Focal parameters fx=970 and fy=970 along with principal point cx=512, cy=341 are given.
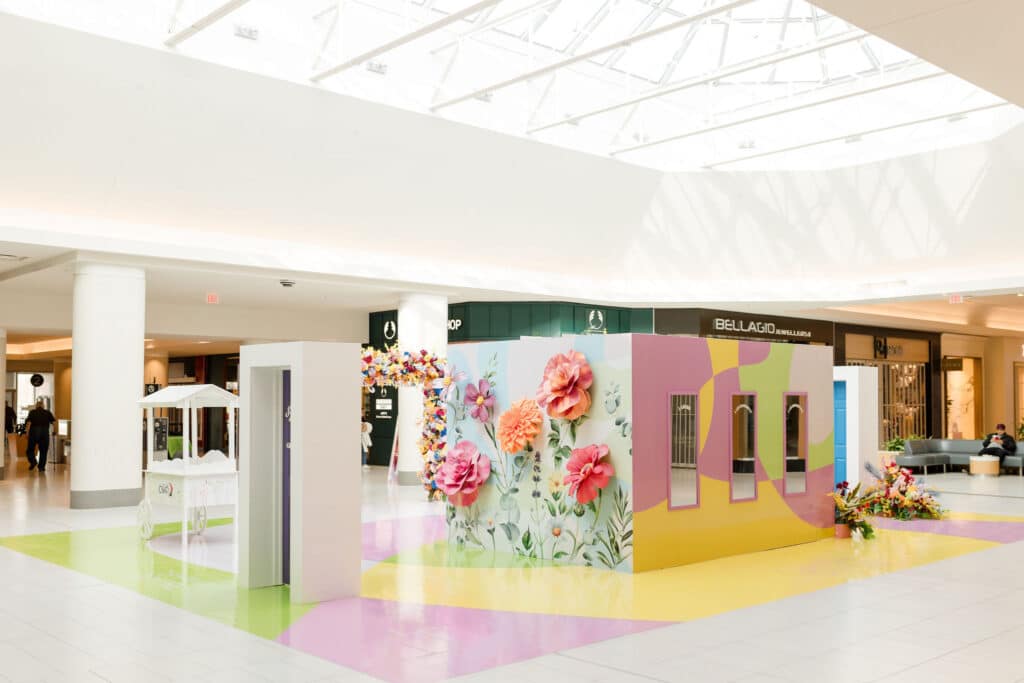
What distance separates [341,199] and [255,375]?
7922 millimetres

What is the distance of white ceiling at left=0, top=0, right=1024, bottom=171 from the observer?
41.9 feet

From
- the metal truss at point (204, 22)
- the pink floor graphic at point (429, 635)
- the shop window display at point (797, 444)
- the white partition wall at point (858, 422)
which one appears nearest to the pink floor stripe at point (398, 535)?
the pink floor graphic at point (429, 635)

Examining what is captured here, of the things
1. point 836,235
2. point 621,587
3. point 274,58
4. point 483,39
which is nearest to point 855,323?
point 836,235

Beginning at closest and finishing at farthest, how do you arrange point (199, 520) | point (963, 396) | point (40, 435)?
1. point (199, 520)
2. point (40, 435)
3. point (963, 396)

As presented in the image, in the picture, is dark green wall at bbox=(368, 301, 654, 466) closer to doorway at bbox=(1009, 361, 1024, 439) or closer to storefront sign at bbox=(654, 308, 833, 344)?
storefront sign at bbox=(654, 308, 833, 344)

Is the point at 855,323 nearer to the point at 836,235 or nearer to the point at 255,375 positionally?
the point at 836,235

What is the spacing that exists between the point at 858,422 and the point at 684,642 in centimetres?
790

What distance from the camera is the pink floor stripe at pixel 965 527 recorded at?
12.0 m

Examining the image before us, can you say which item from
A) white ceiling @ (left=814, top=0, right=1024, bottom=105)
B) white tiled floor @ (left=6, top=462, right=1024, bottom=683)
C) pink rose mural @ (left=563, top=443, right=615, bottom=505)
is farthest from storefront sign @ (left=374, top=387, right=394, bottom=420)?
white ceiling @ (left=814, top=0, right=1024, bottom=105)

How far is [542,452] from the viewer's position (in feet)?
33.8

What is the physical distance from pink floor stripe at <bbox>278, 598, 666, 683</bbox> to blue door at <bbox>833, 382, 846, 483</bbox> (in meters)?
7.41

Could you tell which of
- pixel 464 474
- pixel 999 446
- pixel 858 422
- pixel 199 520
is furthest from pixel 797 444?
pixel 999 446

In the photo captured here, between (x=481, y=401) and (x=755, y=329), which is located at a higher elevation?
(x=755, y=329)

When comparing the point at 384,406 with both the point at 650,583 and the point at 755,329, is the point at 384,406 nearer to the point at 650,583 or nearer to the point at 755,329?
the point at 755,329
